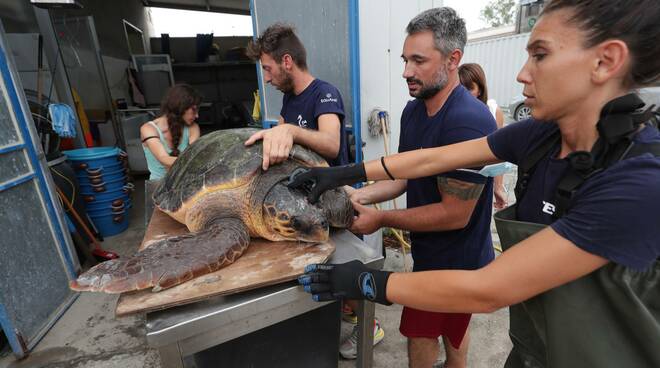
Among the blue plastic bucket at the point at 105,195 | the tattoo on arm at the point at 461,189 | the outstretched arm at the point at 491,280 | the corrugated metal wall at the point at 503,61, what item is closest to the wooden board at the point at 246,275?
the outstretched arm at the point at 491,280

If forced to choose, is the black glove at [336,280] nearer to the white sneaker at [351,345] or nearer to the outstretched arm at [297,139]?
the outstretched arm at [297,139]

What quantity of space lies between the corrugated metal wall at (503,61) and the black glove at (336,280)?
1148 cm

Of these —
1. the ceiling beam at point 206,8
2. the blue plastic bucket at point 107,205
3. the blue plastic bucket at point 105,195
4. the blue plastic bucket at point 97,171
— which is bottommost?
the blue plastic bucket at point 107,205

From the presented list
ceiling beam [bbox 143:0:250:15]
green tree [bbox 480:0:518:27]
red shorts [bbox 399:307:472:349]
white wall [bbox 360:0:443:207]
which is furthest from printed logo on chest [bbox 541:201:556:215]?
green tree [bbox 480:0:518:27]

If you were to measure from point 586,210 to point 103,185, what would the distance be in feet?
15.1

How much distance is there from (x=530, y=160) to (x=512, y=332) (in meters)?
0.55

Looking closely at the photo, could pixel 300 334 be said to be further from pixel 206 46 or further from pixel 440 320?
pixel 206 46

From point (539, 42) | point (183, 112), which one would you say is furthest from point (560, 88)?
point (183, 112)

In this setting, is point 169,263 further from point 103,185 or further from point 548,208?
point 103,185

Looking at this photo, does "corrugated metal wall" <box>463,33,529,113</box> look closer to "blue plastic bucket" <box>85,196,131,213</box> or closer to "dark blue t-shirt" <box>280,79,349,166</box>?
"dark blue t-shirt" <box>280,79,349,166</box>

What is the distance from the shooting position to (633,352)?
713mm

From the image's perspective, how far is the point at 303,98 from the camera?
206cm

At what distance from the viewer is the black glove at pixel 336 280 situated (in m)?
0.98

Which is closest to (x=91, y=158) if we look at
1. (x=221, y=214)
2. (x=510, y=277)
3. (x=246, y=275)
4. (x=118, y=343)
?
(x=118, y=343)
